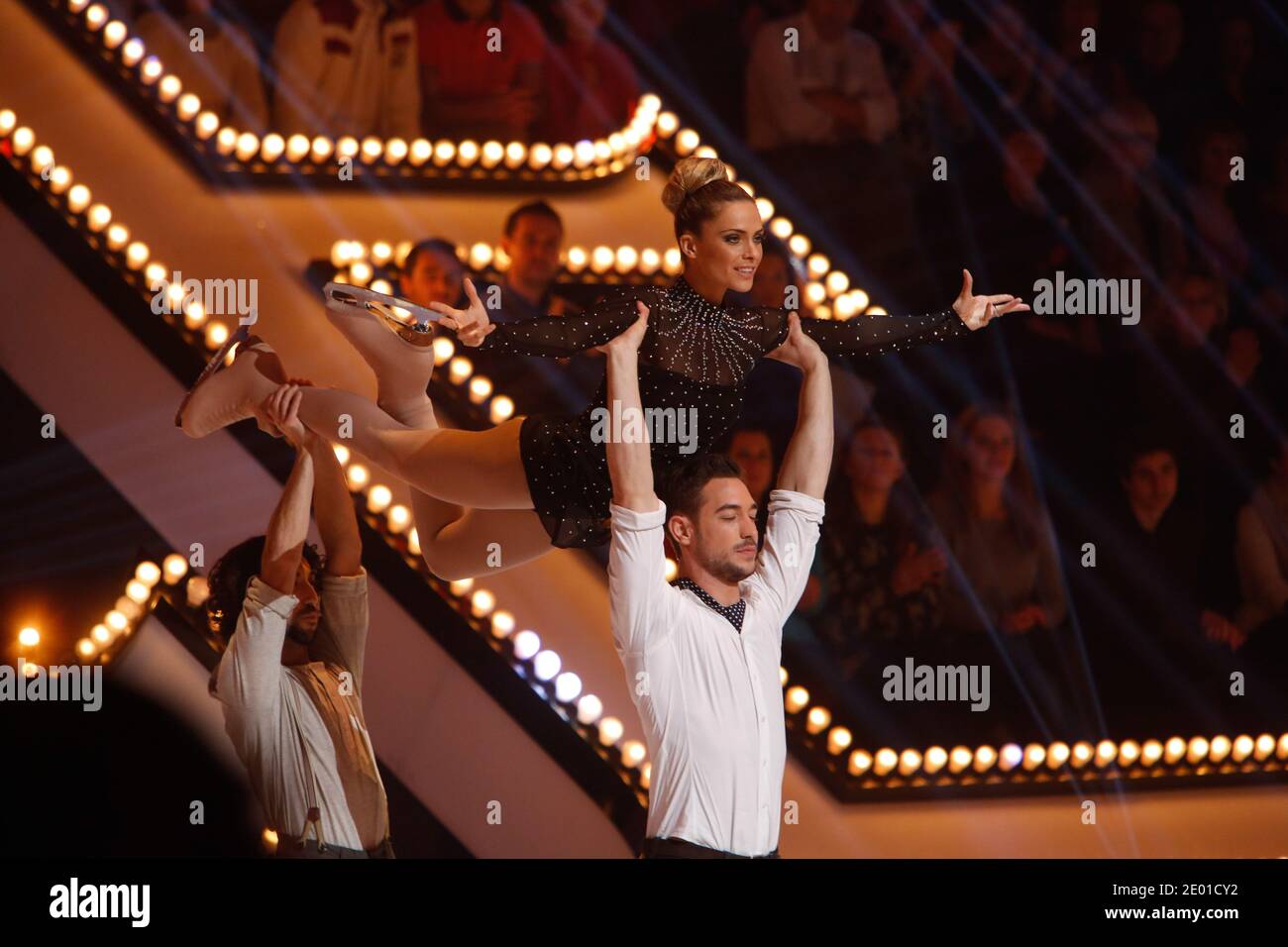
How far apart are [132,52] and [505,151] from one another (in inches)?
39.2

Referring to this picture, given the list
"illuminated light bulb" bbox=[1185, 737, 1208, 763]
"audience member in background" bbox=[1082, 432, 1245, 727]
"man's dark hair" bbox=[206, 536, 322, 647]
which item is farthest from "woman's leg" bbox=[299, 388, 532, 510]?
"illuminated light bulb" bbox=[1185, 737, 1208, 763]

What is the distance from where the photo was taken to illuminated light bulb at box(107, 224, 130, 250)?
441cm

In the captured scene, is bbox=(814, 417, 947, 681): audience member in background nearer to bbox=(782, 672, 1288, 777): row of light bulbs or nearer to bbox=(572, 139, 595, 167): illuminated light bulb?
bbox=(782, 672, 1288, 777): row of light bulbs

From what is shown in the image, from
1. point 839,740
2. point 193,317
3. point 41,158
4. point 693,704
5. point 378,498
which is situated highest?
point 41,158

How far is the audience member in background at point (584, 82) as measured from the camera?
471 cm

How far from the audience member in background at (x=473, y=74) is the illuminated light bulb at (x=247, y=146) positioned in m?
0.45

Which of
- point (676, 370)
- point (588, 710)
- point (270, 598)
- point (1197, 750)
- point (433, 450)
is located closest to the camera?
point (676, 370)

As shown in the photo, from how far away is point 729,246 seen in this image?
3387 millimetres

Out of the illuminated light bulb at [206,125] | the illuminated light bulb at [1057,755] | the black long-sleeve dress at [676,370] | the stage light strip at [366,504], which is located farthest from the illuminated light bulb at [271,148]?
the illuminated light bulb at [1057,755]

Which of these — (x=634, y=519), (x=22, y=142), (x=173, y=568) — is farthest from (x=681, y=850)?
(x=22, y=142)

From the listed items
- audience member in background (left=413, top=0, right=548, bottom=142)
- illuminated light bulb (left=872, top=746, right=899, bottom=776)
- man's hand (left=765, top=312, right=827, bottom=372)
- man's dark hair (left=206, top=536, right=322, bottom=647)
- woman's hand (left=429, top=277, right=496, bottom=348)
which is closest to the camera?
woman's hand (left=429, top=277, right=496, bottom=348)

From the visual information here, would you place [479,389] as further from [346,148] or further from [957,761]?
[957,761]

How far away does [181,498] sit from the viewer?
4.34 metres

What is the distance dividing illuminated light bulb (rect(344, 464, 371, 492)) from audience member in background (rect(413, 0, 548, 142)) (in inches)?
37.5
